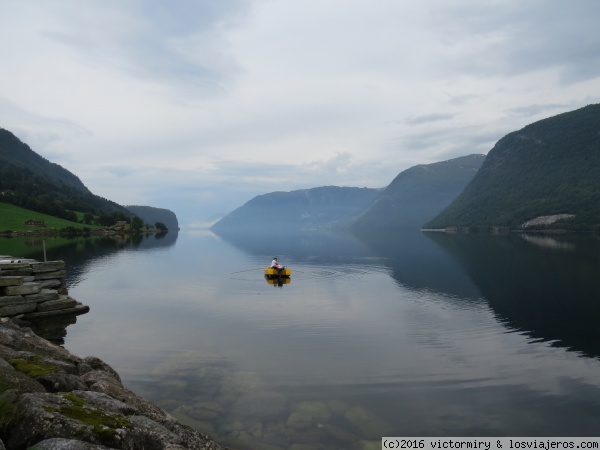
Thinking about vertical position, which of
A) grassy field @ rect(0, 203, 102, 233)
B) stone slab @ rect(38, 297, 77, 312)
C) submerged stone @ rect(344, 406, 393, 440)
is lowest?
submerged stone @ rect(344, 406, 393, 440)

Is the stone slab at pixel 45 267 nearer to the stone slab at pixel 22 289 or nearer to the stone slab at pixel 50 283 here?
the stone slab at pixel 50 283

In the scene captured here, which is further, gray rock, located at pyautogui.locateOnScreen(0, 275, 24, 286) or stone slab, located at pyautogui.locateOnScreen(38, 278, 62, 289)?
stone slab, located at pyautogui.locateOnScreen(38, 278, 62, 289)

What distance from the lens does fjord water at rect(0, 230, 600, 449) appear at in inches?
708

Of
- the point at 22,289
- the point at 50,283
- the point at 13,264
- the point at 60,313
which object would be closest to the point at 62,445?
the point at 22,289

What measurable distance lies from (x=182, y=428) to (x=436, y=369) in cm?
1687

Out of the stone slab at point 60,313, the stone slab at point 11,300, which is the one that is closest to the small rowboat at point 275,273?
the stone slab at point 60,313

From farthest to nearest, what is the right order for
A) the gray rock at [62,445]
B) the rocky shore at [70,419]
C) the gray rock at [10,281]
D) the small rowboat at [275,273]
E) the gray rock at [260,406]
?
the small rowboat at [275,273]
the gray rock at [10,281]
the gray rock at [260,406]
the rocky shore at [70,419]
the gray rock at [62,445]

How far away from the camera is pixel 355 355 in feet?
89.5

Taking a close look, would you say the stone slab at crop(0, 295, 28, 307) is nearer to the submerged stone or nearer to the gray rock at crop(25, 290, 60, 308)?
the gray rock at crop(25, 290, 60, 308)

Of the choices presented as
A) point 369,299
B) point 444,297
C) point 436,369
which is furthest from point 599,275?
point 436,369

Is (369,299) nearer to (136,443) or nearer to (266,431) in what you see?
(266,431)

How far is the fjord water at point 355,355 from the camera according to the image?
17984 millimetres

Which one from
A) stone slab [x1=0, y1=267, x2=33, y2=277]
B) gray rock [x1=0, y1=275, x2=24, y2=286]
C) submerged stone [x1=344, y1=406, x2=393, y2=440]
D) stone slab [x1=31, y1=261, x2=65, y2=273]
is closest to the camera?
submerged stone [x1=344, y1=406, x2=393, y2=440]

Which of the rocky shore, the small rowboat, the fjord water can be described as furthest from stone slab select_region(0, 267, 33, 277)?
the small rowboat
